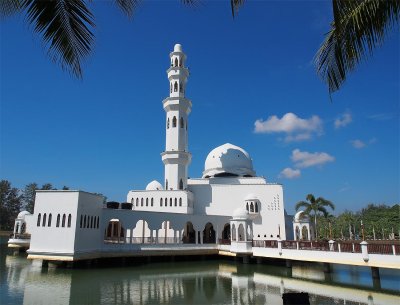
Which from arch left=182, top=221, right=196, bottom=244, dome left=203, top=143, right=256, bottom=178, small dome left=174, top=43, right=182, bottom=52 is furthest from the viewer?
dome left=203, top=143, right=256, bottom=178

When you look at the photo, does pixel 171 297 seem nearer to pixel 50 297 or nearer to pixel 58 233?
pixel 50 297

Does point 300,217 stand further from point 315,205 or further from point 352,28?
point 352,28

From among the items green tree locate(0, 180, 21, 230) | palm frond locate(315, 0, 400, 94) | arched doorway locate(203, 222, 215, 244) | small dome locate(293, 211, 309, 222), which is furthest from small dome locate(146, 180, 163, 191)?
green tree locate(0, 180, 21, 230)

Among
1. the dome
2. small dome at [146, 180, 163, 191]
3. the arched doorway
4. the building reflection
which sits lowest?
the building reflection

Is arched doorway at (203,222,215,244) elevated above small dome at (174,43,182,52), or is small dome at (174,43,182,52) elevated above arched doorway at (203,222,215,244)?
small dome at (174,43,182,52)

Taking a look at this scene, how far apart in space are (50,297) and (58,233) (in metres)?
8.80

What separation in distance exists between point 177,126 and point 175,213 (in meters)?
9.73

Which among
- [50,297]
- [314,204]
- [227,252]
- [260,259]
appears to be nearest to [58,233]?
[50,297]

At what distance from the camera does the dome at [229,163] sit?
4031cm

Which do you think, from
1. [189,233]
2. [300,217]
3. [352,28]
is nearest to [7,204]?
[189,233]

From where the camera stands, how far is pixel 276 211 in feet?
113

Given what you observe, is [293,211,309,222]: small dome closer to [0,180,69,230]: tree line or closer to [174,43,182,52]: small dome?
[174,43,182,52]: small dome

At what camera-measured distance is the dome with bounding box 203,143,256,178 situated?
40312 mm

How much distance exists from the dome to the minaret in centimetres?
685
